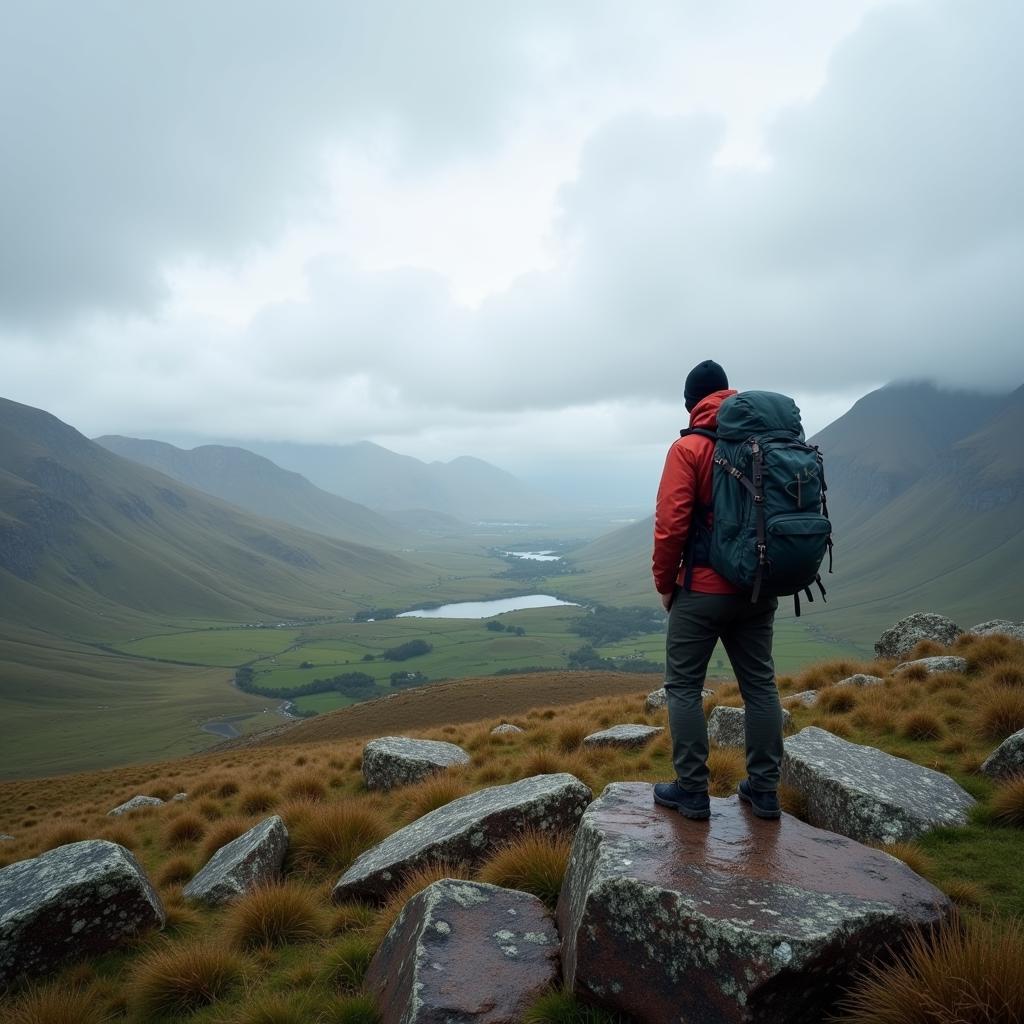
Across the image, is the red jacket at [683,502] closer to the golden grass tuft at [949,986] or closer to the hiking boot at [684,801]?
the hiking boot at [684,801]

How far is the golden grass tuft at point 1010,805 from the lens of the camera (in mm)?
7281

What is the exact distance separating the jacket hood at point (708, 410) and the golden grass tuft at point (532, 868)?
503 cm

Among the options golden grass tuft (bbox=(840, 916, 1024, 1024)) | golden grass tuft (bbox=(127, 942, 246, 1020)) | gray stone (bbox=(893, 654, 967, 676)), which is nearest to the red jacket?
golden grass tuft (bbox=(840, 916, 1024, 1024))

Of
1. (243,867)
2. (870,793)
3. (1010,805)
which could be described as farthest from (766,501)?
(243,867)

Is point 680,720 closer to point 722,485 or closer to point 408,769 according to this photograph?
point 722,485

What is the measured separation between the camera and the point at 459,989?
197 inches

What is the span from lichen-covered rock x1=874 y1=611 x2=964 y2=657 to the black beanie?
17202mm

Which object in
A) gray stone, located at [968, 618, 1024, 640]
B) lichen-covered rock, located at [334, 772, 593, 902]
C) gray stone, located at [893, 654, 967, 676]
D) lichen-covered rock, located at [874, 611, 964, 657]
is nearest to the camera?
lichen-covered rock, located at [334, 772, 593, 902]

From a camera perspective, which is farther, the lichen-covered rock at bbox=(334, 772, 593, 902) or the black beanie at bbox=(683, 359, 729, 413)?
the lichen-covered rock at bbox=(334, 772, 593, 902)

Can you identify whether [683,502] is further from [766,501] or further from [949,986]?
[949,986]

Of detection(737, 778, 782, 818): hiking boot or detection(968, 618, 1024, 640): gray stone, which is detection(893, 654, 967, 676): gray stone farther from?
detection(737, 778, 782, 818): hiking boot

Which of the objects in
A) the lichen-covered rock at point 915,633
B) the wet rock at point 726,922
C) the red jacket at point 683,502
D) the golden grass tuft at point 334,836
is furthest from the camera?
the lichen-covered rock at point 915,633

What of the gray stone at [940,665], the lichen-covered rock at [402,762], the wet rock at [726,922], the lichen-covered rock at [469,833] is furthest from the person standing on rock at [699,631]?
the gray stone at [940,665]

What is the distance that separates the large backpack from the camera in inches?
224
